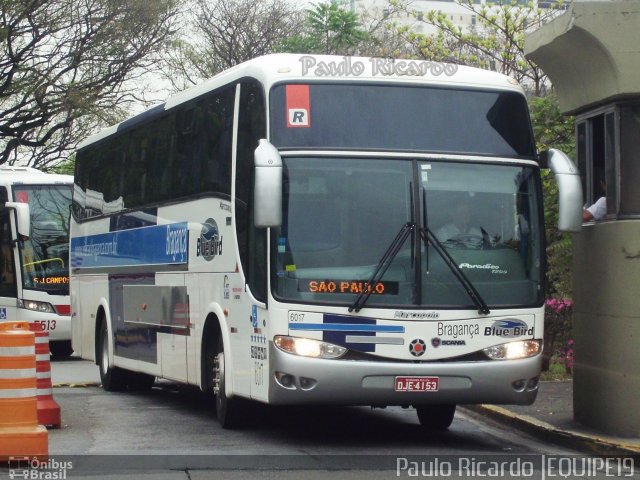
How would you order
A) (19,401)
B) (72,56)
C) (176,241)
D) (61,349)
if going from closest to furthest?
(19,401) < (176,241) < (61,349) < (72,56)

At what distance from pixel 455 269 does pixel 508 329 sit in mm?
705

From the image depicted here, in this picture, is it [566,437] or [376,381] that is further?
[566,437]

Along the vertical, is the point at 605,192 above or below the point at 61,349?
above

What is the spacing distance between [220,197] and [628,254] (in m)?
3.91

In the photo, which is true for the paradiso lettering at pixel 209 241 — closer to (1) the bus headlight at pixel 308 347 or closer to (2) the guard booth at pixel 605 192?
(1) the bus headlight at pixel 308 347

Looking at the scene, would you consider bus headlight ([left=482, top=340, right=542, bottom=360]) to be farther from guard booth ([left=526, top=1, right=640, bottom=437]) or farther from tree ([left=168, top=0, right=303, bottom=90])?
tree ([left=168, top=0, right=303, bottom=90])

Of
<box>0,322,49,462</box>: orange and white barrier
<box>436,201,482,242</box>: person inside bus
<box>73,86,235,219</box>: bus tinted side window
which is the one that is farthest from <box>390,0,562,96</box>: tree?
<box>0,322,49,462</box>: orange and white barrier

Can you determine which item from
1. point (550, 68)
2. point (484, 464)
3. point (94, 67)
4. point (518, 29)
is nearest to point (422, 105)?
point (550, 68)

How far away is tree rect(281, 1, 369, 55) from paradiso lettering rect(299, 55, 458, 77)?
33.7 m

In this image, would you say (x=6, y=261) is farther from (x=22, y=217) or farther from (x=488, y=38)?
(x=488, y=38)

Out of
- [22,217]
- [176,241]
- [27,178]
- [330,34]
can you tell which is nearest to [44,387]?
[176,241]

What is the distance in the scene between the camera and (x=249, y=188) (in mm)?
11555

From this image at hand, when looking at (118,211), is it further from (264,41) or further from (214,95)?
(264,41)

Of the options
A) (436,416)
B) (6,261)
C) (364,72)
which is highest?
(364,72)
